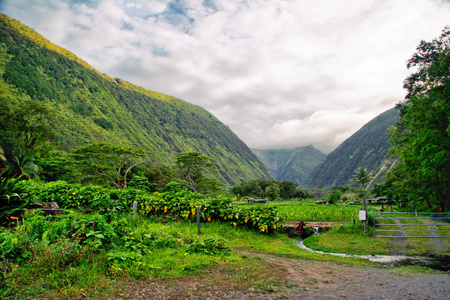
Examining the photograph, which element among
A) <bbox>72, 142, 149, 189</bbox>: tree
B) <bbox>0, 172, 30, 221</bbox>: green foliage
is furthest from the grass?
<bbox>72, 142, 149, 189</bbox>: tree

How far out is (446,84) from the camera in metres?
21.0

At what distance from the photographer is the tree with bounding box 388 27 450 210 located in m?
21.0

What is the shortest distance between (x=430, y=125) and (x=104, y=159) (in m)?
38.7

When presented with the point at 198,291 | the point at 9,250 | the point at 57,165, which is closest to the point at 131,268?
the point at 198,291

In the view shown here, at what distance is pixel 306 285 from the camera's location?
539cm

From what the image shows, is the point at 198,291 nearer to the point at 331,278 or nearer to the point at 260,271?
the point at 260,271

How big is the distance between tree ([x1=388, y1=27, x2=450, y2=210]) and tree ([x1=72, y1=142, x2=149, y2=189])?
3312 cm

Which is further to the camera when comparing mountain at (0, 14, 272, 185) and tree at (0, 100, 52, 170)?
mountain at (0, 14, 272, 185)

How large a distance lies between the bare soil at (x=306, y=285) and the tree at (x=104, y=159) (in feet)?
101

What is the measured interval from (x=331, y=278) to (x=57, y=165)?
34807mm

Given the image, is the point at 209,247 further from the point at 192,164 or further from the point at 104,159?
the point at 192,164

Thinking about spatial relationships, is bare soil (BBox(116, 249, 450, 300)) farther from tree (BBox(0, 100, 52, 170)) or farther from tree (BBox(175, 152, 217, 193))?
tree (BBox(0, 100, 52, 170))

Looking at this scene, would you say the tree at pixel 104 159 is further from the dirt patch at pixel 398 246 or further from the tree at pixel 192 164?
the dirt patch at pixel 398 246

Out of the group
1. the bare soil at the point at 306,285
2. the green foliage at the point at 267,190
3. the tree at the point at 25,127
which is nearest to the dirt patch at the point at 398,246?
the bare soil at the point at 306,285
